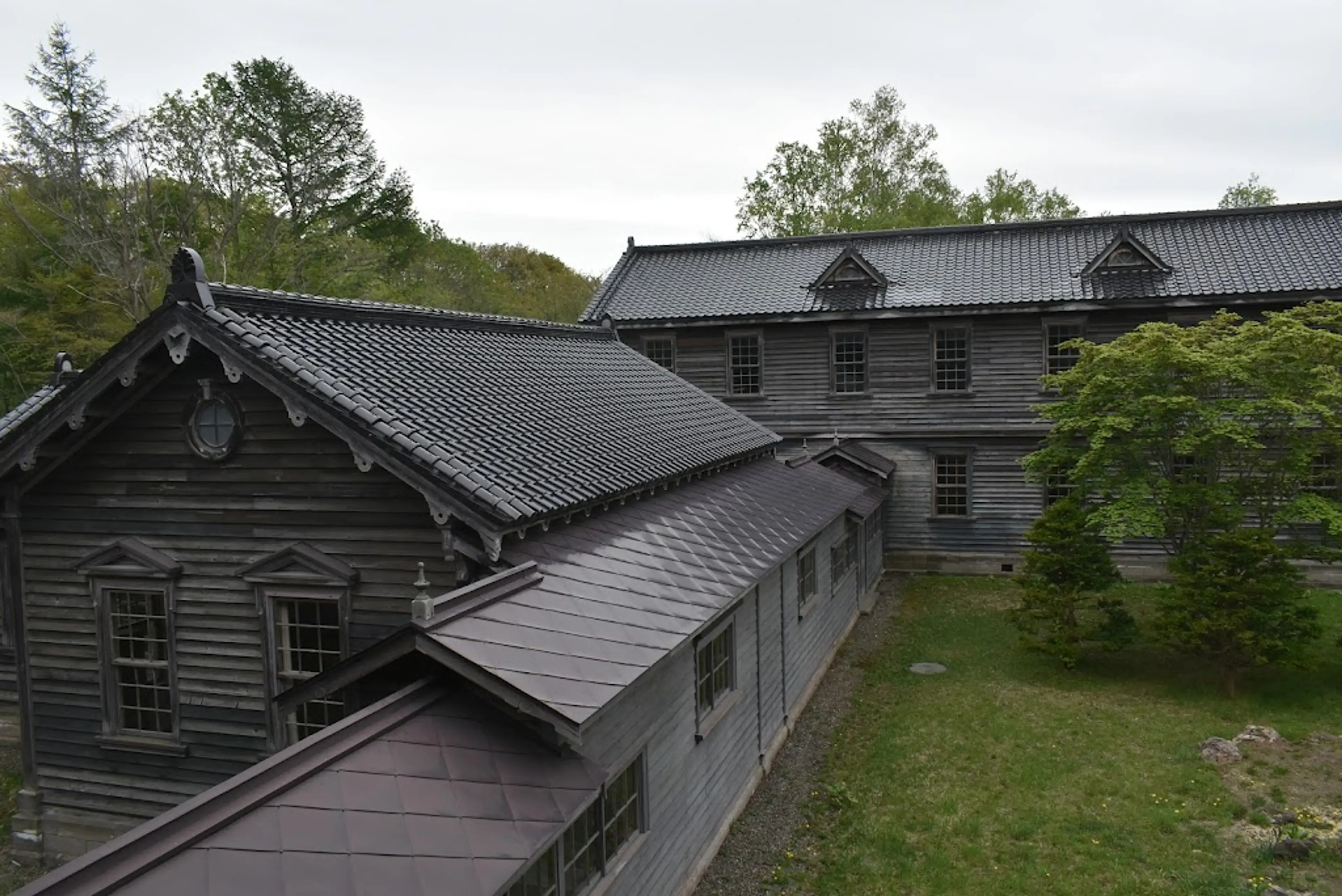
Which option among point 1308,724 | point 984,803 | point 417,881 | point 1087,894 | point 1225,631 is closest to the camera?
point 417,881

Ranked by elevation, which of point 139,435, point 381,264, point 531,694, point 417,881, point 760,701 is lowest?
point 760,701

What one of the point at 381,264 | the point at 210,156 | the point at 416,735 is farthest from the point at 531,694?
the point at 381,264

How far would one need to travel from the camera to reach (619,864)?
8.11 m

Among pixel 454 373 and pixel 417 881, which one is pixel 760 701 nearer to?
pixel 454 373

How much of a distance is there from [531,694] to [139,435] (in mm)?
6856

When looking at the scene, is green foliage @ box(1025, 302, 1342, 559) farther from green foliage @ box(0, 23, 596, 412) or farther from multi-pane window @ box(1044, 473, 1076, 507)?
green foliage @ box(0, 23, 596, 412)

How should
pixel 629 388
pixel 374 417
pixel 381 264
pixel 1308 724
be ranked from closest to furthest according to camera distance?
pixel 374 417 → pixel 1308 724 → pixel 629 388 → pixel 381 264

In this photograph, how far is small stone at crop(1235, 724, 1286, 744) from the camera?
43.9ft

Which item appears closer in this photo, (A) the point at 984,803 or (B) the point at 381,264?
(A) the point at 984,803

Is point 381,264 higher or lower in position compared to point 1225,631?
higher

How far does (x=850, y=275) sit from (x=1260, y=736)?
55.0ft

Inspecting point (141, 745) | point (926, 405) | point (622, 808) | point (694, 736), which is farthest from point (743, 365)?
point (622, 808)

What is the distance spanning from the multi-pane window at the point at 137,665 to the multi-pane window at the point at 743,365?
18.4m

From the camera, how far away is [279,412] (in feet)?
32.3
